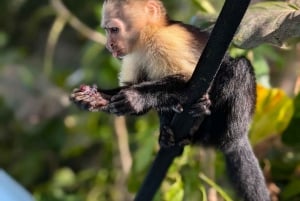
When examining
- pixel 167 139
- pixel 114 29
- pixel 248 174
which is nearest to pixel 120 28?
pixel 114 29

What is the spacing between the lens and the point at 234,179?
3.11 feet

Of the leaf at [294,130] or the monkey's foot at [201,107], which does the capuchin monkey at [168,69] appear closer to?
the monkey's foot at [201,107]

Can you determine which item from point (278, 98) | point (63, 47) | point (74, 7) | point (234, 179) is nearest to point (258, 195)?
point (234, 179)

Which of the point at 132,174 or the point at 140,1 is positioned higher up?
the point at 140,1

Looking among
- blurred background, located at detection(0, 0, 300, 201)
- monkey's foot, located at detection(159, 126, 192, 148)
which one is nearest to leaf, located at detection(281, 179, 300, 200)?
blurred background, located at detection(0, 0, 300, 201)

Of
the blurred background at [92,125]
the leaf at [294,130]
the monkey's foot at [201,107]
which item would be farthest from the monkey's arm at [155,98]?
the leaf at [294,130]

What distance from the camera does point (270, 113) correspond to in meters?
1.05

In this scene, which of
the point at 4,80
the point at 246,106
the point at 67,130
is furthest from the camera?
the point at 4,80

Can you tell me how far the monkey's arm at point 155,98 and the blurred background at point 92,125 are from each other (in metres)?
0.15

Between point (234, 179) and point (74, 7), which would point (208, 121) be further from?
point (74, 7)

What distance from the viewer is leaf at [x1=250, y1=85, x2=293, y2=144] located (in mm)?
1040

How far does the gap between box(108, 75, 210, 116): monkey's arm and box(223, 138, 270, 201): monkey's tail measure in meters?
0.17

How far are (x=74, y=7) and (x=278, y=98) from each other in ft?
3.95

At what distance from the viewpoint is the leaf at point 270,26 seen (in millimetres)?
728
